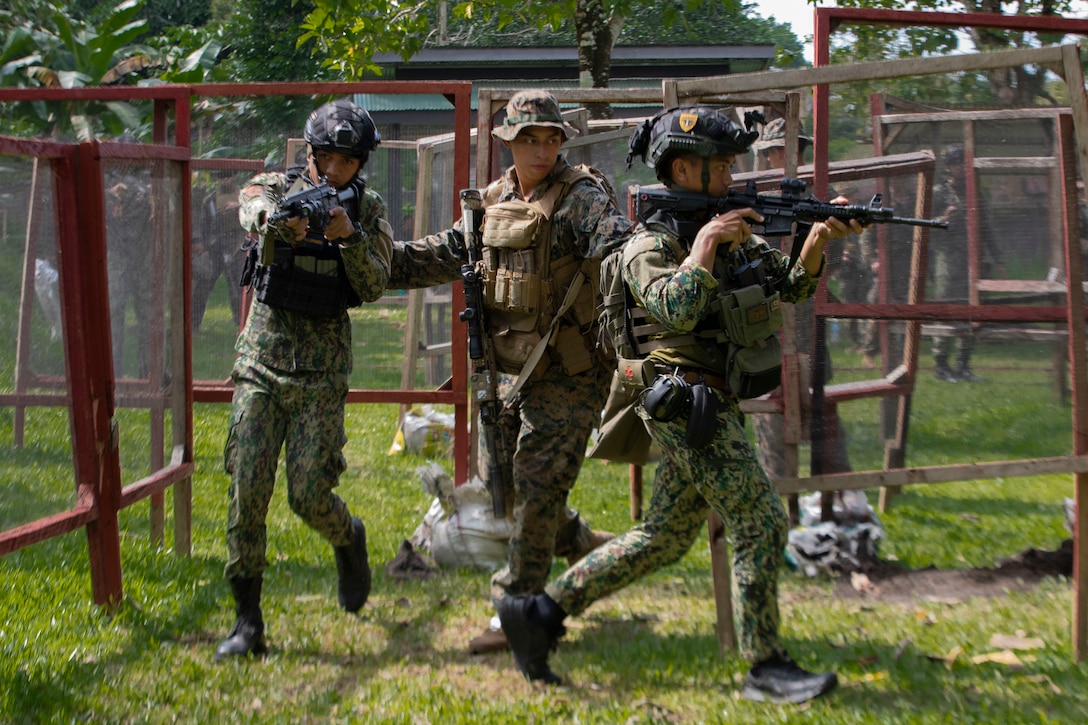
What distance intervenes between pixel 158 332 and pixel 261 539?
141 centimetres

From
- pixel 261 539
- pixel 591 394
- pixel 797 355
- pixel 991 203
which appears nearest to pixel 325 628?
pixel 261 539

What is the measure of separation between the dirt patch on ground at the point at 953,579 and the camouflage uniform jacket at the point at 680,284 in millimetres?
1920

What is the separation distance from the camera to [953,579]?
5.75 m

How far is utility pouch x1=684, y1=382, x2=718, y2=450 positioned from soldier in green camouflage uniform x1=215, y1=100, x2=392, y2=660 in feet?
4.98

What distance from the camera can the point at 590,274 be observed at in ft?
16.1

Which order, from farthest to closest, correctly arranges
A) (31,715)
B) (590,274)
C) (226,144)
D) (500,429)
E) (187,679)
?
(226,144), (500,429), (590,274), (187,679), (31,715)

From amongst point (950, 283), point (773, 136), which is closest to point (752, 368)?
point (950, 283)

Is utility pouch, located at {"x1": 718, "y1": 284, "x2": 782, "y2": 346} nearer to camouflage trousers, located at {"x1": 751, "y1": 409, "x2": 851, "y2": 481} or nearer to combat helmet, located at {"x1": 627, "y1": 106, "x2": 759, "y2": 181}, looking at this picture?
combat helmet, located at {"x1": 627, "y1": 106, "x2": 759, "y2": 181}

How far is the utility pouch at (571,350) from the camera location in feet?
16.0

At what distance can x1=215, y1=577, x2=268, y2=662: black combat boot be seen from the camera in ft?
15.9

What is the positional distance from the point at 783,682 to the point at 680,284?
56.2 inches

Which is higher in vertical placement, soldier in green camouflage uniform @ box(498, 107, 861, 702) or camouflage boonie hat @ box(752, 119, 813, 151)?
camouflage boonie hat @ box(752, 119, 813, 151)

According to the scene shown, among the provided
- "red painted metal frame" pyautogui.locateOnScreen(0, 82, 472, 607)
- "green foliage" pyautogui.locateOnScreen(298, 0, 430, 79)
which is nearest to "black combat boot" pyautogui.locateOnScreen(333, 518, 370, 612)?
"red painted metal frame" pyautogui.locateOnScreen(0, 82, 472, 607)

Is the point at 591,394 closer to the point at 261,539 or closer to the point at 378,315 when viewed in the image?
the point at 261,539
